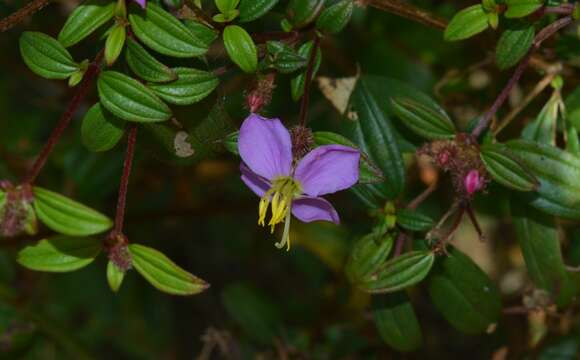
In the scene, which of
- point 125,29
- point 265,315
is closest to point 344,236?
point 265,315

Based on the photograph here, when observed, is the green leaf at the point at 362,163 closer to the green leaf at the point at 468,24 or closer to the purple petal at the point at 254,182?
the purple petal at the point at 254,182

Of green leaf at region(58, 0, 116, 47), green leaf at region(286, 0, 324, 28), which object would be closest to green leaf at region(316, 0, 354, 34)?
green leaf at region(286, 0, 324, 28)

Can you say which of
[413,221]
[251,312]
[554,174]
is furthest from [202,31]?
[251,312]

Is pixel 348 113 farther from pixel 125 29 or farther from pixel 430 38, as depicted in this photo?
pixel 430 38

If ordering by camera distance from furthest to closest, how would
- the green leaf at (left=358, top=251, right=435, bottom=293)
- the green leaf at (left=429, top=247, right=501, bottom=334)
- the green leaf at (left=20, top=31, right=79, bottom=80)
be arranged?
the green leaf at (left=429, top=247, right=501, bottom=334), the green leaf at (left=358, top=251, right=435, bottom=293), the green leaf at (left=20, top=31, right=79, bottom=80)

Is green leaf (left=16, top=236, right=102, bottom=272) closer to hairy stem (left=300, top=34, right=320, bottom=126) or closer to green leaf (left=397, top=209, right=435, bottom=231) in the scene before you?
hairy stem (left=300, top=34, right=320, bottom=126)

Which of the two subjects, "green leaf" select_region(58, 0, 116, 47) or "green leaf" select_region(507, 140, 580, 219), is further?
"green leaf" select_region(507, 140, 580, 219)
